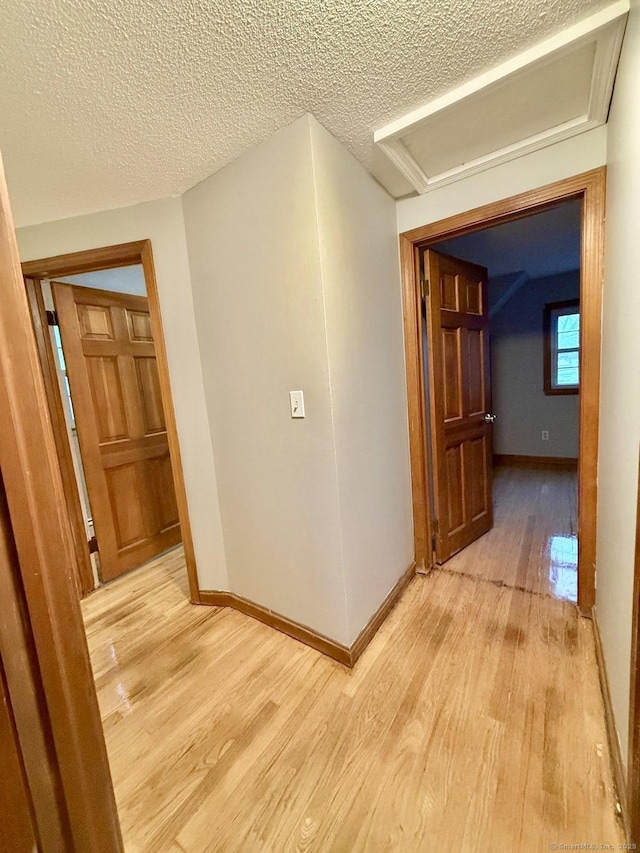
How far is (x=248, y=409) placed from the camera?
1.68 metres

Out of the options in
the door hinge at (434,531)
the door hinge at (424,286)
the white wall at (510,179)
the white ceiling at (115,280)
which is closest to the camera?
the white wall at (510,179)

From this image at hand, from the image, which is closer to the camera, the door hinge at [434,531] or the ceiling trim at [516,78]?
the ceiling trim at [516,78]

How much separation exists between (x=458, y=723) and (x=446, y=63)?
2.31 m

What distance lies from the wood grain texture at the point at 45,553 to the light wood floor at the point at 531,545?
6.86 feet

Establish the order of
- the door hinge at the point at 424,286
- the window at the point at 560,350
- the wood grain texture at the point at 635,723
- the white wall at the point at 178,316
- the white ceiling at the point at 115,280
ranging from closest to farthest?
the wood grain texture at the point at 635,723 < the white wall at the point at 178,316 < the door hinge at the point at 424,286 < the white ceiling at the point at 115,280 < the window at the point at 560,350

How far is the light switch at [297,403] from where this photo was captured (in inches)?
57.7

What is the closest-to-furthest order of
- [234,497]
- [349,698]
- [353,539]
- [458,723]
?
[458,723], [349,698], [353,539], [234,497]

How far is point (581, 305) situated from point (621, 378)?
67 cm

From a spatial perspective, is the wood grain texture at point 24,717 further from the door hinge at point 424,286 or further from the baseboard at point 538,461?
the baseboard at point 538,461

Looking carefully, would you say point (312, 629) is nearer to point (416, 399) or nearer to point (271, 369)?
point (271, 369)

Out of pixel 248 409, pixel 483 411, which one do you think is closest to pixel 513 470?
pixel 483 411

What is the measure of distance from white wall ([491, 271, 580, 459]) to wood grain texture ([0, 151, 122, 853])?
4968 millimetres

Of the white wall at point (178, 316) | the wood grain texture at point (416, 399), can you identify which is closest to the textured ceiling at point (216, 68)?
the white wall at point (178, 316)

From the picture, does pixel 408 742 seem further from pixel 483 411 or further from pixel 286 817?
pixel 483 411
